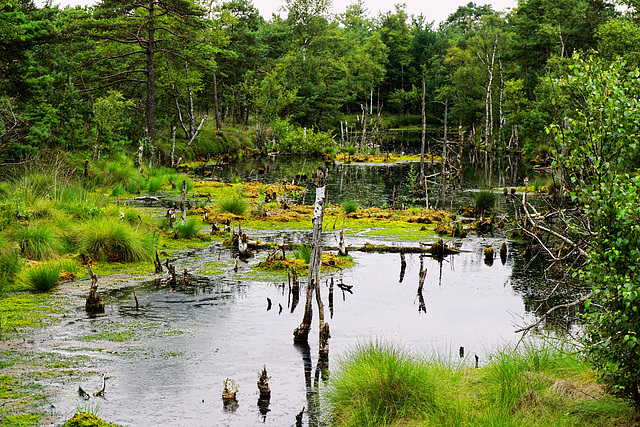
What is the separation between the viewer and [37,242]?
608 inches

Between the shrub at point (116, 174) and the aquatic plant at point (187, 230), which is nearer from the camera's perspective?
the aquatic plant at point (187, 230)

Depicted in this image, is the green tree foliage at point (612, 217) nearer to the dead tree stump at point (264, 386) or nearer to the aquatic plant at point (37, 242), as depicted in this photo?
the dead tree stump at point (264, 386)

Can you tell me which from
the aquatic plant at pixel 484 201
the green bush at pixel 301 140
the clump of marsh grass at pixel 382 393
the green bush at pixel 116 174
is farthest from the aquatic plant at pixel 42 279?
the green bush at pixel 301 140

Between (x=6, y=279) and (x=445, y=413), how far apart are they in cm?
1032

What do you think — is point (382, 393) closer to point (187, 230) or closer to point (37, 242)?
point (37, 242)

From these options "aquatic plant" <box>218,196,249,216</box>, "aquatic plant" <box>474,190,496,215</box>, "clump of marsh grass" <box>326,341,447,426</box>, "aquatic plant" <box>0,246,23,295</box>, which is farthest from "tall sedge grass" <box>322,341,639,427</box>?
"aquatic plant" <box>474,190,496,215</box>

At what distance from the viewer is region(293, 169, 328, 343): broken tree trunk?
10.1 meters

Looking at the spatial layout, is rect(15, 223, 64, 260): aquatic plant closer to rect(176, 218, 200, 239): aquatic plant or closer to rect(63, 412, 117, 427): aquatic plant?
rect(176, 218, 200, 239): aquatic plant

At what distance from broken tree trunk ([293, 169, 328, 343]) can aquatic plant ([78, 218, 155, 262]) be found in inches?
273

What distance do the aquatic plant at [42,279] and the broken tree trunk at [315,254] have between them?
5849 millimetres

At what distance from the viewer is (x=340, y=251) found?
17859 mm

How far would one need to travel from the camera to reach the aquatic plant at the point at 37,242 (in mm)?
15297

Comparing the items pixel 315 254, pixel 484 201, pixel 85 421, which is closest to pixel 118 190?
pixel 484 201

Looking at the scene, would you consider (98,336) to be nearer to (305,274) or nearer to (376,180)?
(305,274)
